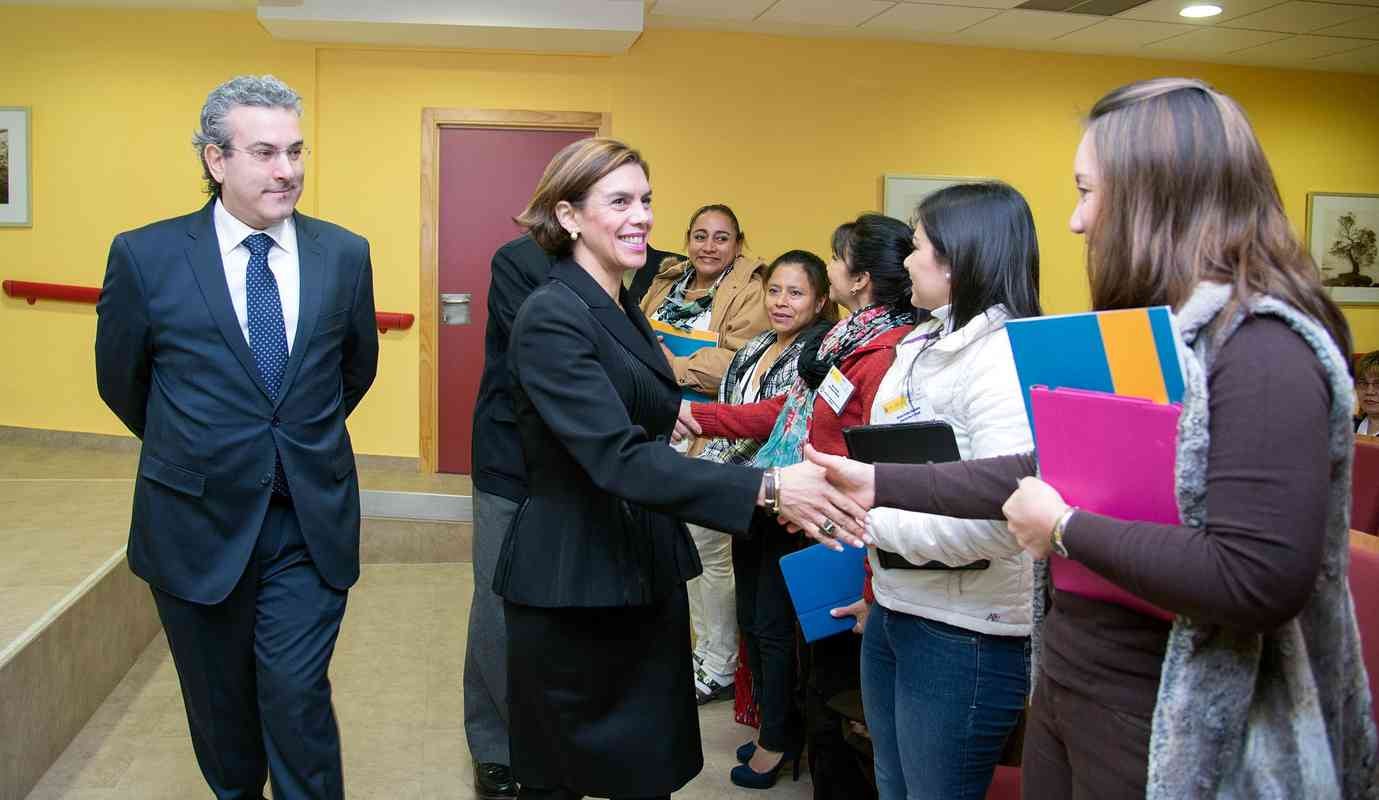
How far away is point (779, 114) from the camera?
24.9ft

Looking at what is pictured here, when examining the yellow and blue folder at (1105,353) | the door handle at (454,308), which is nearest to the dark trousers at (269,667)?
the yellow and blue folder at (1105,353)

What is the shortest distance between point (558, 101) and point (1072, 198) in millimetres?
3547

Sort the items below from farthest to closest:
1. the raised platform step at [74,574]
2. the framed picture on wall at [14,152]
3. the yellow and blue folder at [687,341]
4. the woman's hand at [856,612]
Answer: the framed picture on wall at [14,152] → the yellow and blue folder at [687,341] → the raised platform step at [74,574] → the woman's hand at [856,612]

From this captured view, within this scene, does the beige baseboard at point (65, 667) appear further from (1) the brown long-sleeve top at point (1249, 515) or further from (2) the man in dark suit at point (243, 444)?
(1) the brown long-sleeve top at point (1249, 515)

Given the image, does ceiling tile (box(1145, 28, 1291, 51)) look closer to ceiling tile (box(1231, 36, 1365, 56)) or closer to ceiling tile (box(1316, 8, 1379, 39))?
ceiling tile (box(1231, 36, 1365, 56))

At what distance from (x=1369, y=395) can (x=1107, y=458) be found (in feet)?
15.0

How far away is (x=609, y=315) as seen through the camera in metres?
2.12

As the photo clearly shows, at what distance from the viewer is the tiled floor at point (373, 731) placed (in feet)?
10.8

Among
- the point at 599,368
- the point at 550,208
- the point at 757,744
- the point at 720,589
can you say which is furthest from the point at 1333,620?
the point at 720,589

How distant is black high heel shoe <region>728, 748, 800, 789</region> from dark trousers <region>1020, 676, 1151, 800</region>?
1.91m

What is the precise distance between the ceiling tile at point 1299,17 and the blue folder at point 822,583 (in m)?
5.42

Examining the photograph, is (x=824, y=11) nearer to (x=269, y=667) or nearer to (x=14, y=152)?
(x=14, y=152)

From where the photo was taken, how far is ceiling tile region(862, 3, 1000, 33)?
22.1ft

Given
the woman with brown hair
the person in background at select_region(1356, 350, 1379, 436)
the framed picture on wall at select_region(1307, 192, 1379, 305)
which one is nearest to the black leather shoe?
the woman with brown hair
